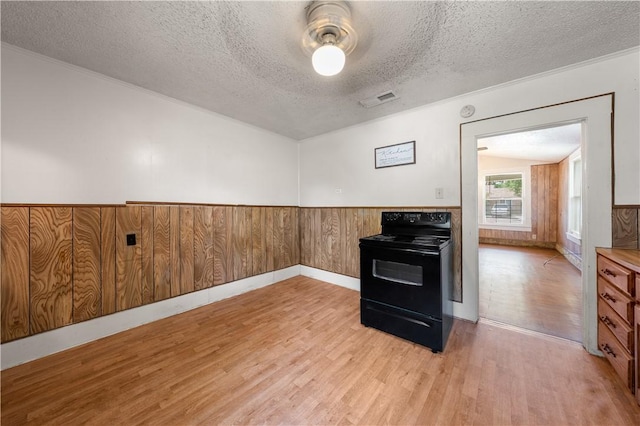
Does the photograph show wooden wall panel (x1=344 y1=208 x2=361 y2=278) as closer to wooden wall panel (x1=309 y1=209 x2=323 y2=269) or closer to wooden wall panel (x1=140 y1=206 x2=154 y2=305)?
wooden wall panel (x1=309 y1=209 x2=323 y2=269)

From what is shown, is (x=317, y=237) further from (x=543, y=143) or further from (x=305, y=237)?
(x=543, y=143)

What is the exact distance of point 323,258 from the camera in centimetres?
371

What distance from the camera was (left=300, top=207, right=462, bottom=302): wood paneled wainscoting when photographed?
10.5 ft

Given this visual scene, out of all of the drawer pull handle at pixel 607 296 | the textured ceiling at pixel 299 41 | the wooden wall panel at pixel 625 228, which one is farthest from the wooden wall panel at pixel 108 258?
the wooden wall panel at pixel 625 228

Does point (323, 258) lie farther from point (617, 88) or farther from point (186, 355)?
point (617, 88)

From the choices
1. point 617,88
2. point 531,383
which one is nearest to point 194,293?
point 531,383

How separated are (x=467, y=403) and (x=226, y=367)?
1.64m

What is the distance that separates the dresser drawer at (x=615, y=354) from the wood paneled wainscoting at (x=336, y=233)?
1514 millimetres

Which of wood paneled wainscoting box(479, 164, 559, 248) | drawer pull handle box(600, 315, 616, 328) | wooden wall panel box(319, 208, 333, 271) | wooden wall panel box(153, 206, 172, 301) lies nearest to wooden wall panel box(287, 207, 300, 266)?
wooden wall panel box(319, 208, 333, 271)

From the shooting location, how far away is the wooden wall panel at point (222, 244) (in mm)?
2922

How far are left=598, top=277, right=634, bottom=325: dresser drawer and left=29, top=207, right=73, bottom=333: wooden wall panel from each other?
4094 millimetres

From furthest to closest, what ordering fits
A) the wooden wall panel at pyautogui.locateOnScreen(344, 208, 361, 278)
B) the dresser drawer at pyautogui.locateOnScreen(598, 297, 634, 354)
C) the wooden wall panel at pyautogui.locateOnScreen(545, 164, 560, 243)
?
the wooden wall panel at pyautogui.locateOnScreen(545, 164, 560, 243), the wooden wall panel at pyautogui.locateOnScreen(344, 208, 361, 278), the dresser drawer at pyautogui.locateOnScreen(598, 297, 634, 354)

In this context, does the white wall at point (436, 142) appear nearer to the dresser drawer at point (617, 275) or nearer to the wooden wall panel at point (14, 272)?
the dresser drawer at point (617, 275)

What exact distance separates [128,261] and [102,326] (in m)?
0.60
